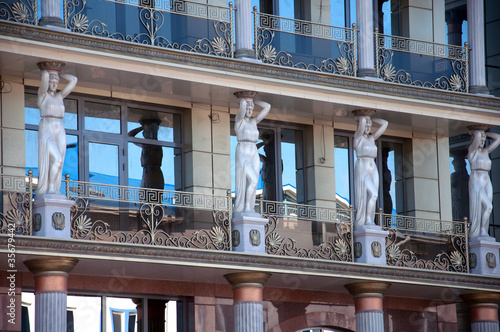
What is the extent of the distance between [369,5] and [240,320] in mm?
6634

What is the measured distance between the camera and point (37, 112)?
795 inches

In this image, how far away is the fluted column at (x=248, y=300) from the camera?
1998 cm

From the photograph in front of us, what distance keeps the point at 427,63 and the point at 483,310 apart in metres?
5.03

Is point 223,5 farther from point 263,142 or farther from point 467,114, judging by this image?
point 467,114

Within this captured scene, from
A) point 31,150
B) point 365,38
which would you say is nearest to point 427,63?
point 365,38

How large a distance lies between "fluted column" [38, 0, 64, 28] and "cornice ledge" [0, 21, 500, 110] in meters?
0.29

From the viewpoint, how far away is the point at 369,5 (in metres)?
22.3

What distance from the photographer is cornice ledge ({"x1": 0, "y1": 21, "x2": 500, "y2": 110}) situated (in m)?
18.6

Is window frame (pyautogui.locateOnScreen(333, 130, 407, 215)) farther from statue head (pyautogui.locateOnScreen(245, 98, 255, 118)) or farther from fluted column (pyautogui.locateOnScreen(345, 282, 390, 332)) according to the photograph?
statue head (pyautogui.locateOnScreen(245, 98, 255, 118))

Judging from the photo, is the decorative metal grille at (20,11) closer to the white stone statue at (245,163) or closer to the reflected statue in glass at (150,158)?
the reflected statue in glass at (150,158)

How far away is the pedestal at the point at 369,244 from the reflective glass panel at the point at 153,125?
380cm

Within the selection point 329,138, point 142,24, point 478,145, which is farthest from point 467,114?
point 142,24

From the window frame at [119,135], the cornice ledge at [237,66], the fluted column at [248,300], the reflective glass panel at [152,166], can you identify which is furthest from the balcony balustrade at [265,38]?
the fluted column at [248,300]

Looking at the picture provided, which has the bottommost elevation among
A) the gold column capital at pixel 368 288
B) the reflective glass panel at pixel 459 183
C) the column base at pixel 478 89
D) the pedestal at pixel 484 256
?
A: the gold column capital at pixel 368 288
